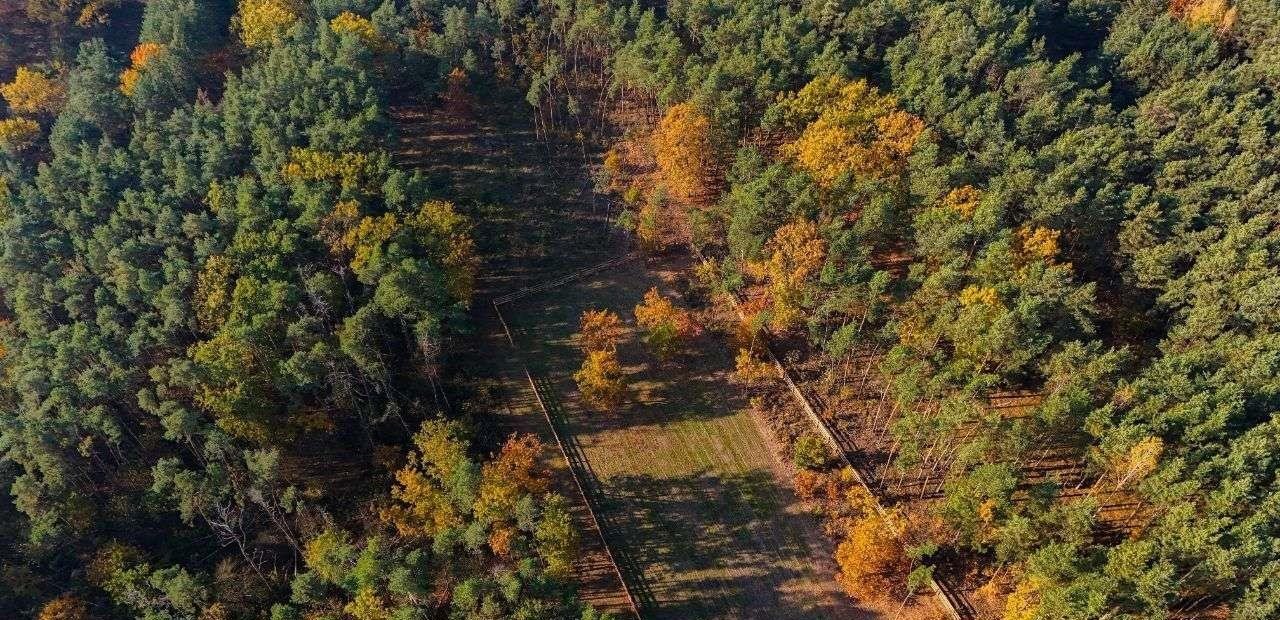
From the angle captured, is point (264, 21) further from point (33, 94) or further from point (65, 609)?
point (65, 609)

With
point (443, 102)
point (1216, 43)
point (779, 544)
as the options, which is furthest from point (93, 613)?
point (1216, 43)

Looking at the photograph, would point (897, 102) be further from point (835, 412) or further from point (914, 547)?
point (914, 547)

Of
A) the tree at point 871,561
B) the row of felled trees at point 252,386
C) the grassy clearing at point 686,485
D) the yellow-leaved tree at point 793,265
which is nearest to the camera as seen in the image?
the tree at point 871,561

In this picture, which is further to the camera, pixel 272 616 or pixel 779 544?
pixel 779 544

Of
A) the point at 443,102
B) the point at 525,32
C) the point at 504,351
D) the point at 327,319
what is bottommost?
the point at 504,351

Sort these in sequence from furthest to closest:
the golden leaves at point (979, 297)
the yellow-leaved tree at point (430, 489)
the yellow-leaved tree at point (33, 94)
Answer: the yellow-leaved tree at point (33, 94) < the golden leaves at point (979, 297) < the yellow-leaved tree at point (430, 489)

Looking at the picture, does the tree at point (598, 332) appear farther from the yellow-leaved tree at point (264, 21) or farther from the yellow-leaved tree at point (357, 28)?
the yellow-leaved tree at point (264, 21)

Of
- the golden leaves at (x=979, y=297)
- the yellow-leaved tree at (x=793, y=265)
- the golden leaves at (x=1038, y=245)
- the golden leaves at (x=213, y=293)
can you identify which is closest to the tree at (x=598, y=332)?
the yellow-leaved tree at (x=793, y=265)

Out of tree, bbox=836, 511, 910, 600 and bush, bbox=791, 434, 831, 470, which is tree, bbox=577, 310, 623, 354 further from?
tree, bbox=836, 511, 910, 600
